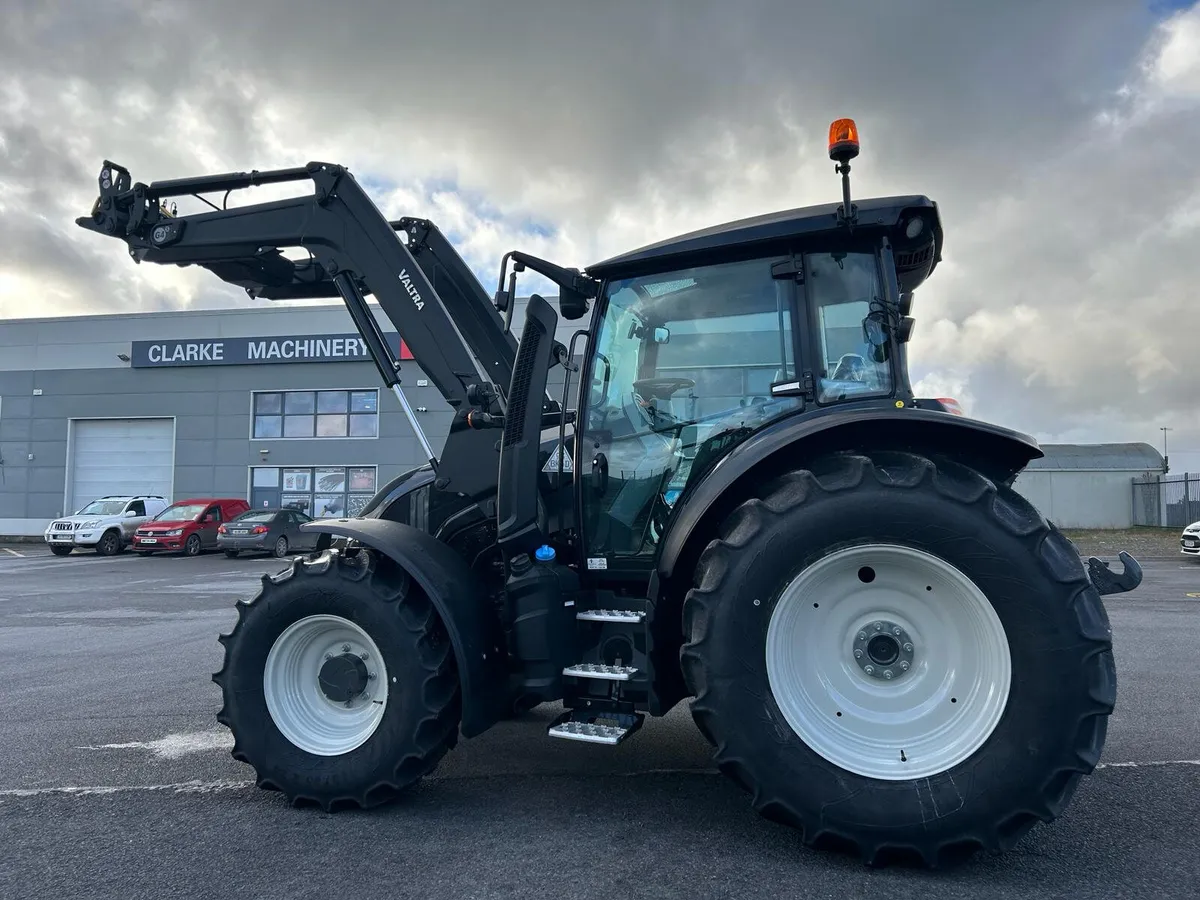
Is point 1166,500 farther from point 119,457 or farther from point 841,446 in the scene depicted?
point 119,457

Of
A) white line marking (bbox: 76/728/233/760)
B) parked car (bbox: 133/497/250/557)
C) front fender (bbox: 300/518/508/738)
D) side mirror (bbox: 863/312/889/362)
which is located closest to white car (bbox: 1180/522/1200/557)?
side mirror (bbox: 863/312/889/362)

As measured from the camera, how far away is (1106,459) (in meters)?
33.2

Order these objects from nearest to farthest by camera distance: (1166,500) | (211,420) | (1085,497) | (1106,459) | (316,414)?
(1166,500) → (316,414) → (211,420) → (1085,497) → (1106,459)

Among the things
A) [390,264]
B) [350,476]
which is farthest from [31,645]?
[350,476]

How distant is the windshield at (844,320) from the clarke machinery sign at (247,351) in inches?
1061

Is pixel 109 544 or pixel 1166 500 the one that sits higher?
pixel 1166 500

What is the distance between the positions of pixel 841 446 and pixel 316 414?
1131 inches

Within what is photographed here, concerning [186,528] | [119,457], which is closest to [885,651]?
[186,528]

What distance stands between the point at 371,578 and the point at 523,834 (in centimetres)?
133

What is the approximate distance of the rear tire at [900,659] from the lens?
2.91m

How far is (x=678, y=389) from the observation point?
396 centimetres

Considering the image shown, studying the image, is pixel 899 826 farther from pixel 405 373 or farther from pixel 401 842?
pixel 405 373

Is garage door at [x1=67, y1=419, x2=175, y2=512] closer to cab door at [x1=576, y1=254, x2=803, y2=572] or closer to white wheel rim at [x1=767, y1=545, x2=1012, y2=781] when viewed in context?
cab door at [x1=576, y1=254, x2=803, y2=572]

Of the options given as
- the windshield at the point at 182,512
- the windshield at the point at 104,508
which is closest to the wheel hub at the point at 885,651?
the windshield at the point at 182,512
